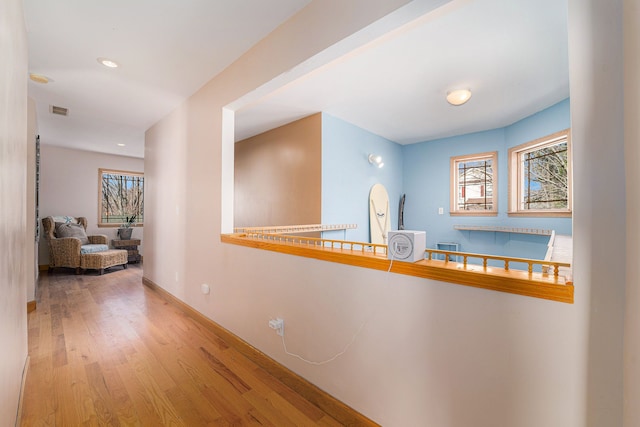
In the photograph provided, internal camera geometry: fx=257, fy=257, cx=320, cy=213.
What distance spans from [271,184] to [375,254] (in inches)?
118

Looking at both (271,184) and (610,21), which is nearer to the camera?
(610,21)

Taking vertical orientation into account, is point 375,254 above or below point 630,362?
above

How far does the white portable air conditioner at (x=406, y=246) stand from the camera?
3.64 ft

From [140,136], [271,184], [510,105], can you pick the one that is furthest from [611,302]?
[140,136]

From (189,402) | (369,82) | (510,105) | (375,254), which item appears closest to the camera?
(375,254)

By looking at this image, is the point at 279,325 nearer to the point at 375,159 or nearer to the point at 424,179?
the point at 375,159

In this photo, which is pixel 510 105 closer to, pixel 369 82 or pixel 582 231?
pixel 369 82

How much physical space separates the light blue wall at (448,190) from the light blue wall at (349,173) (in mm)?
674

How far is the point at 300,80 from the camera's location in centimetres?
244

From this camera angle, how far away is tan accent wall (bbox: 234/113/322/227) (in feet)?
11.1

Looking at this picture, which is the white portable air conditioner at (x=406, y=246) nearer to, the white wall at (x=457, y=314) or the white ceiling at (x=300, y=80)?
the white wall at (x=457, y=314)

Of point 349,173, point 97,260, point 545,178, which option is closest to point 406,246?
point 349,173

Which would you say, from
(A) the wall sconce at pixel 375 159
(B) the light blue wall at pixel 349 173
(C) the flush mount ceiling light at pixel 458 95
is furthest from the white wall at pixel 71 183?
(C) the flush mount ceiling light at pixel 458 95

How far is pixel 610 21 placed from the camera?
71 centimetres
